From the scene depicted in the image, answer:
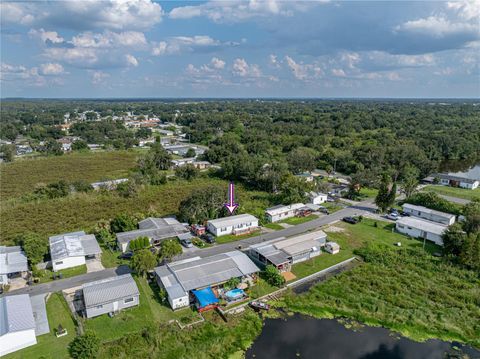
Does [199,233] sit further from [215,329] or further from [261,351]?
[261,351]

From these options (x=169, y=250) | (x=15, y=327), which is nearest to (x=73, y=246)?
(x=169, y=250)

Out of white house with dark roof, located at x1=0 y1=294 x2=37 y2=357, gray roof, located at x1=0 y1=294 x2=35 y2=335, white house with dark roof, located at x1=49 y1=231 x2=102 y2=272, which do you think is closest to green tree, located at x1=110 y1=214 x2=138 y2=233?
white house with dark roof, located at x1=49 y1=231 x2=102 y2=272

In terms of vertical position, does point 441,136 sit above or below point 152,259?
above

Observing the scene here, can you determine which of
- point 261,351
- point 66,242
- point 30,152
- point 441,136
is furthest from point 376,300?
point 30,152

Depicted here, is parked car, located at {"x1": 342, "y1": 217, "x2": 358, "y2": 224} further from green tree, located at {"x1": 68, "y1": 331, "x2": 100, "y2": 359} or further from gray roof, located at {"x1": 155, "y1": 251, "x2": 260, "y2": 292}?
green tree, located at {"x1": 68, "y1": 331, "x2": 100, "y2": 359}

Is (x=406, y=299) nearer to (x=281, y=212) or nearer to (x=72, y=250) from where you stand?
(x=281, y=212)

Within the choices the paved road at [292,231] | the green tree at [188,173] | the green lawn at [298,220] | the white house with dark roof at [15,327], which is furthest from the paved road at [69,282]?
the green tree at [188,173]
